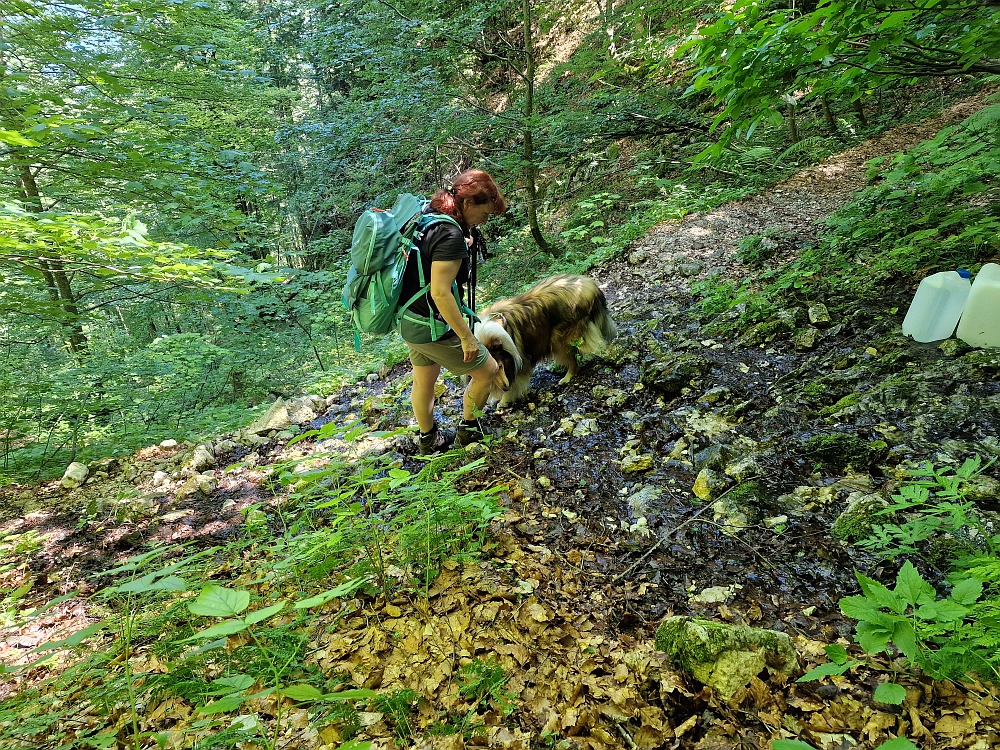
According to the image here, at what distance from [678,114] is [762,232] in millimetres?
5057

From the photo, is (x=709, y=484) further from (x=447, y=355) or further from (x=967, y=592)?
(x=447, y=355)

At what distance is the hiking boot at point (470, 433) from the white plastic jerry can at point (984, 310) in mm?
3221

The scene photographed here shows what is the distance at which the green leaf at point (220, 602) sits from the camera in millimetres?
1201

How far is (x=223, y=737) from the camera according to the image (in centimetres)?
142

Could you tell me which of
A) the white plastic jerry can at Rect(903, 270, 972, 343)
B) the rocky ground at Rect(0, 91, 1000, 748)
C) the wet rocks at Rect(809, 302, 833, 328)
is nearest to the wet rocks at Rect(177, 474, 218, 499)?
the rocky ground at Rect(0, 91, 1000, 748)

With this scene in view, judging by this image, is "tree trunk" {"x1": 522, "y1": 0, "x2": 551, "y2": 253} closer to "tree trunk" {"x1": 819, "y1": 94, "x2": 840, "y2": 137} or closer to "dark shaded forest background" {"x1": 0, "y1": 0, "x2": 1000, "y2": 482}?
"dark shaded forest background" {"x1": 0, "y1": 0, "x2": 1000, "y2": 482}

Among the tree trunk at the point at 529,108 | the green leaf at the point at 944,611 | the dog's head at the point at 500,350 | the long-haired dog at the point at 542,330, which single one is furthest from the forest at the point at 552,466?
the dog's head at the point at 500,350

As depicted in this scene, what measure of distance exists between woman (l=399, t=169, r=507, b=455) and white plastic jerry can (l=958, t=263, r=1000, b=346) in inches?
114

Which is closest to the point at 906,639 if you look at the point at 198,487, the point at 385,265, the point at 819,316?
the point at 385,265

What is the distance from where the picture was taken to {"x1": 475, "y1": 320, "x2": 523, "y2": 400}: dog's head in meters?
3.99

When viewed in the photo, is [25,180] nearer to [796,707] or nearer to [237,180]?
[237,180]

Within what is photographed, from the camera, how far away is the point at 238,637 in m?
2.24

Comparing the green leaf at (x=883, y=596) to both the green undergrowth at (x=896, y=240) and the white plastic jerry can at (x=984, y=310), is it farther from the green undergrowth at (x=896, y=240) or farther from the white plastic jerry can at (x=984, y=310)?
the green undergrowth at (x=896, y=240)

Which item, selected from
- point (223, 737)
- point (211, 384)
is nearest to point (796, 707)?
point (223, 737)
